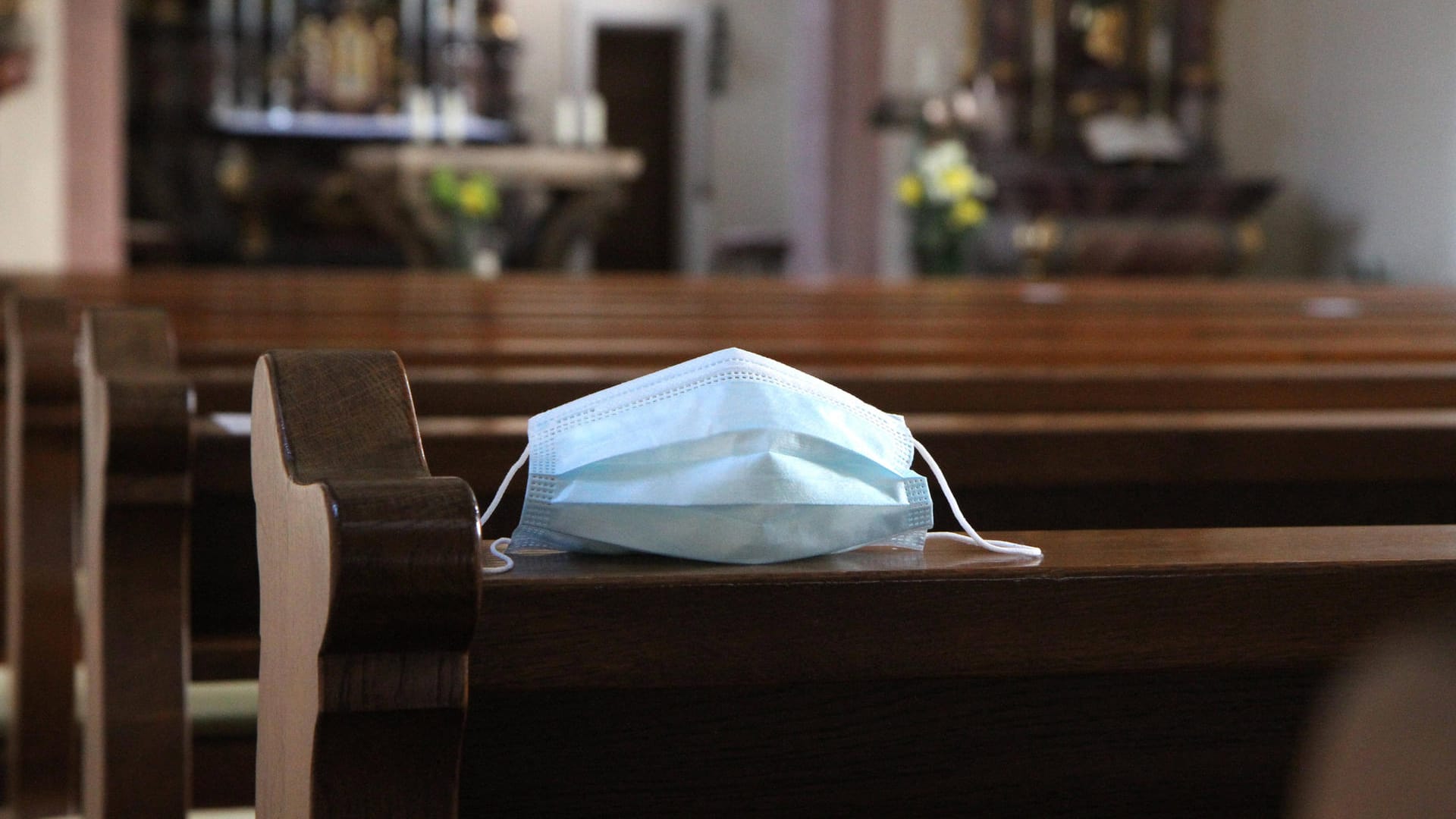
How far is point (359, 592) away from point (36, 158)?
7.19m

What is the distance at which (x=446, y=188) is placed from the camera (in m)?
7.98

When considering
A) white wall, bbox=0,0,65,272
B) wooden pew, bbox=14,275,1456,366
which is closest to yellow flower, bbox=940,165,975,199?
wooden pew, bbox=14,275,1456,366

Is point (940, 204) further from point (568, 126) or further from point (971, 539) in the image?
point (971, 539)

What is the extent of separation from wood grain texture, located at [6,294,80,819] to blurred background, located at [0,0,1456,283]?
5.44 m

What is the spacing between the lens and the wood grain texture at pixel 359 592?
60cm

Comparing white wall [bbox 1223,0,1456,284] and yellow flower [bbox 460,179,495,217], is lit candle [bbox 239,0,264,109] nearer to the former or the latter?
yellow flower [bbox 460,179,495,217]

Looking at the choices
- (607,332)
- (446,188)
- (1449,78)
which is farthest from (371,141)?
(607,332)

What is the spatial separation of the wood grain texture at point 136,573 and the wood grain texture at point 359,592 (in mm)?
478

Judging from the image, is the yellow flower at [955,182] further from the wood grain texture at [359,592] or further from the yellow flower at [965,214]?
the wood grain texture at [359,592]

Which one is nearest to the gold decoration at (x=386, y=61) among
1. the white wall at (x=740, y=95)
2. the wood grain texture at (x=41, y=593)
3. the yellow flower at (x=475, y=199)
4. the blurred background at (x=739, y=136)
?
the blurred background at (x=739, y=136)

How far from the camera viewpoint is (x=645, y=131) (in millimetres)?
13445

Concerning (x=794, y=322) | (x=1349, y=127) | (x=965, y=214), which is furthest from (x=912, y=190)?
(x=794, y=322)

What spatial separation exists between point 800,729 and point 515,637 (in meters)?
0.18

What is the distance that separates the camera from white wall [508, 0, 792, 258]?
504 inches
